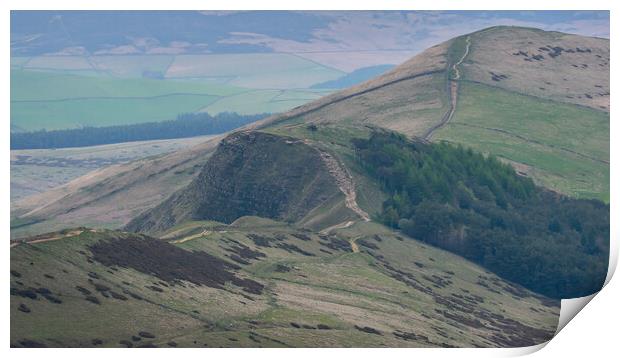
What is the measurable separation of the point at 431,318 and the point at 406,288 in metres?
13.8

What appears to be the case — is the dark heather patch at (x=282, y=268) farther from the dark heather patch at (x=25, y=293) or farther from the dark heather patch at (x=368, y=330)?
the dark heather patch at (x=25, y=293)

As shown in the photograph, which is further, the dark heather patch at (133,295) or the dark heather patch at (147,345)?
the dark heather patch at (133,295)

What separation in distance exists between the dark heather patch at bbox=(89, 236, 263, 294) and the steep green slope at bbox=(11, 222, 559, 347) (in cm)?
21

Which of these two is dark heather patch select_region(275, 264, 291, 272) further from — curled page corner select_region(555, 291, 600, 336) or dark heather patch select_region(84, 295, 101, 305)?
dark heather patch select_region(84, 295, 101, 305)

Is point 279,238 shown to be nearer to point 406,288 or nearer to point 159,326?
point 406,288

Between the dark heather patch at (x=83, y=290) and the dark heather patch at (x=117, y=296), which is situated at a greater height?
the dark heather patch at (x=83, y=290)

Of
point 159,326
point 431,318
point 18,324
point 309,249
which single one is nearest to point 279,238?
point 309,249

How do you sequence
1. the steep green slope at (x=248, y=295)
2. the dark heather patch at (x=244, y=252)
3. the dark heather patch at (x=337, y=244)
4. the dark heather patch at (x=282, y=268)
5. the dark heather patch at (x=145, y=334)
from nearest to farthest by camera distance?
the dark heather patch at (x=145, y=334), the steep green slope at (x=248, y=295), the dark heather patch at (x=282, y=268), the dark heather patch at (x=244, y=252), the dark heather patch at (x=337, y=244)

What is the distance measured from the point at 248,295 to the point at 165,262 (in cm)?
1001

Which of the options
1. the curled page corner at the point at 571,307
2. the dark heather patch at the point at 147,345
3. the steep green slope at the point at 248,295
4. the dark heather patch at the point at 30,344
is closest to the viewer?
the dark heather patch at the point at 30,344

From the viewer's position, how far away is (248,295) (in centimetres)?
15275

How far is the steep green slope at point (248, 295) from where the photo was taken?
130 meters

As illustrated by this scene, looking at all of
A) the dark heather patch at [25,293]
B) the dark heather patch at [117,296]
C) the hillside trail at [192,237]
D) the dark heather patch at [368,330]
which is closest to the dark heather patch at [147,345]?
the dark heather patch at [117,296]

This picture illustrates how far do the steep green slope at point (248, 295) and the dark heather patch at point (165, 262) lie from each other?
0.67 feet
